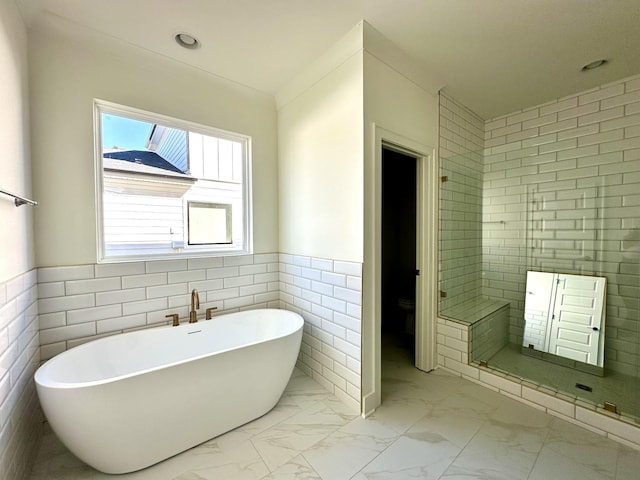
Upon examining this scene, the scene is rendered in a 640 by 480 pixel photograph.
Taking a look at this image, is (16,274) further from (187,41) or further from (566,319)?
(566,319)

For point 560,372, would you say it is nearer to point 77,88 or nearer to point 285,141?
point 285,141

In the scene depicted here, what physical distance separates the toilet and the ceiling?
248 centimetres

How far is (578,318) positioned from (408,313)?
5.31 ft

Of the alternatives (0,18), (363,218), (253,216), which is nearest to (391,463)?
(363,218)

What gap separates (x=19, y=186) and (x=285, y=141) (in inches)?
73.1

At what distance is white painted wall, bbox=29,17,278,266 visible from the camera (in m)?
1.64

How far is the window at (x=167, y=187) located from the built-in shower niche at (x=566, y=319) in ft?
Result: 9.60

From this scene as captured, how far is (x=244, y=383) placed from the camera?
65.7 inches

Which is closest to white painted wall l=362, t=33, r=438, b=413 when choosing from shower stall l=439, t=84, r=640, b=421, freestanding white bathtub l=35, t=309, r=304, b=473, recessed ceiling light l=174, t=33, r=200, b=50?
freestanding white bathtub l=35, t=309, r=304, b=473

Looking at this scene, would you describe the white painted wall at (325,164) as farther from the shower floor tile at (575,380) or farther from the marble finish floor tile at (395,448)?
the shower floor tile at (575,380)

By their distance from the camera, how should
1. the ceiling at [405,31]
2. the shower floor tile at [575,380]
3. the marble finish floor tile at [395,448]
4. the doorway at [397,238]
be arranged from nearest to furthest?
the marble finish floor tile at [395,448]
the ceiling at [405,31]
the shower floor tile at [575,380]
the doorway at [397,238]

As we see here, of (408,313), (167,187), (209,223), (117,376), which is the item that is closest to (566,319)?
(408,313)

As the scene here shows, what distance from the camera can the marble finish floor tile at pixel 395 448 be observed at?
1.39m

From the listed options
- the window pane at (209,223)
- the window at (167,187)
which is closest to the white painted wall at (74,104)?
the window at (167,187)
